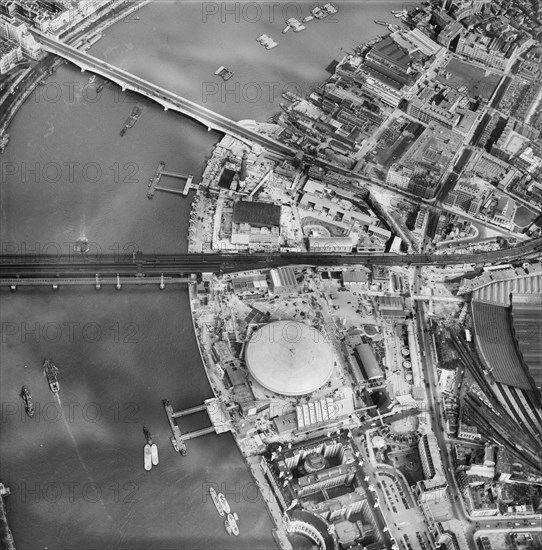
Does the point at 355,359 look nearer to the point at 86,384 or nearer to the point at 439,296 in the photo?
the point at 439,296

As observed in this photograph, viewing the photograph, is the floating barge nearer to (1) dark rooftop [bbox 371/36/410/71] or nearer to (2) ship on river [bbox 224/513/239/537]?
(1) dark rooftop [bbox 371/36/410/71]

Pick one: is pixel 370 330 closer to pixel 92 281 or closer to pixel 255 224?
pixel 255 224

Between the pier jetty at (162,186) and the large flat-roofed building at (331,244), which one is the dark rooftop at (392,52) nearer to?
the large flat-roofed building at (331,244)

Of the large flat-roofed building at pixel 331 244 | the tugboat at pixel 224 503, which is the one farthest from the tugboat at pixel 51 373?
the large flat-roofed building at pixel 331 244

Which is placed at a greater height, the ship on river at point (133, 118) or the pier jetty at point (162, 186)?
the ship on river at point (133, 118)

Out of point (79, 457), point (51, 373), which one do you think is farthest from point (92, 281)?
point (79, 457)

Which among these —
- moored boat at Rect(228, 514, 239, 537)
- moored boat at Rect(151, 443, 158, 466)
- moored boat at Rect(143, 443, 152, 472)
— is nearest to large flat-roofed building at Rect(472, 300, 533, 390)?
moored boat at Rect(228, 514, 239, 537)

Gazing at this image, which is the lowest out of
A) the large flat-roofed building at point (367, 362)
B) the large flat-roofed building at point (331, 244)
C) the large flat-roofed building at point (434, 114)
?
the large flat-roofed building at point (367, 362)

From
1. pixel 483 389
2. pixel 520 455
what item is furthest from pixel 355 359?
pixel 520 455
